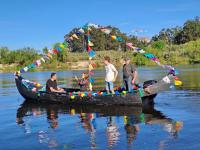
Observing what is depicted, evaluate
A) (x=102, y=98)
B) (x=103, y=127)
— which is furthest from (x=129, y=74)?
(x=103, y=127)

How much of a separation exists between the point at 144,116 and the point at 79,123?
2691 mm

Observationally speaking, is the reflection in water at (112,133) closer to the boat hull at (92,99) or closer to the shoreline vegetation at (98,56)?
the boat hull at (92,99)

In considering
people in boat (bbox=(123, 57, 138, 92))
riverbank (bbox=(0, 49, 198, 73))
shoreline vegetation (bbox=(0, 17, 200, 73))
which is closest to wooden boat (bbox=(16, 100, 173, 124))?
A: people in boat (bbox=(123, 57, 138, 92))

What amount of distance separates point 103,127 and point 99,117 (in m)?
2.47

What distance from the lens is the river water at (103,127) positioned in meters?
11.1

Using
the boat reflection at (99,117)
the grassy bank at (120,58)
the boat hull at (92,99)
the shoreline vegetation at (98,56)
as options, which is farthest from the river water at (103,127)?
the grassy bank at (120,58)

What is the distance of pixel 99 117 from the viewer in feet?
53.2

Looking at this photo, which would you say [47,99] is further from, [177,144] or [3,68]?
[3,68]

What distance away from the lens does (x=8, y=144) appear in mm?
11680

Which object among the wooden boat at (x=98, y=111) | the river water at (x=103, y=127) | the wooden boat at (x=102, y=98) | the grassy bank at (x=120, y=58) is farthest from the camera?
the grassy bank at (x=120, y=58)

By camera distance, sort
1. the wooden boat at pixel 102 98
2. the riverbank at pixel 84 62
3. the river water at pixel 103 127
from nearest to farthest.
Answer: the river water at pixel 103 127 → the wooden boat at pixel 102 98 → the riverbank at pixel 84 62

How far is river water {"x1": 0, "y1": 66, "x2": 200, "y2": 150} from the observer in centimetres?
1114

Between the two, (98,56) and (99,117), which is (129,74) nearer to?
(99,117)

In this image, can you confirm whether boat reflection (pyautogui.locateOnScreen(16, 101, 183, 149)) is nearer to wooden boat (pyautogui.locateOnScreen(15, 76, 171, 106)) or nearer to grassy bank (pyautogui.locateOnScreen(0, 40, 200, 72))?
wooden boat (pyautogui.locateOnScreen(15, 76, 171, 106))
